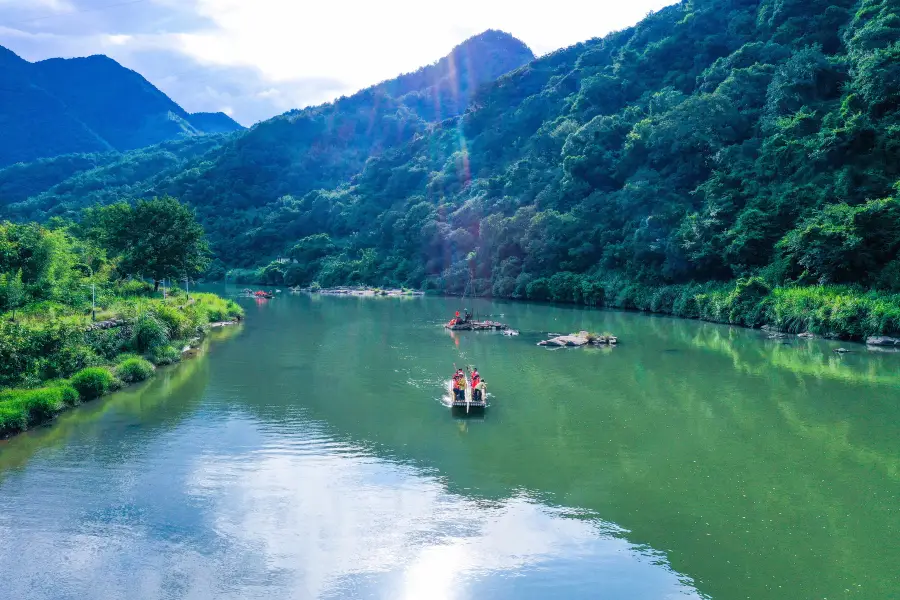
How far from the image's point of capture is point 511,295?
78500mm

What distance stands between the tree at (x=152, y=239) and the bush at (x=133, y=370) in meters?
20.2

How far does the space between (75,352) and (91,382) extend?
4.51 ft

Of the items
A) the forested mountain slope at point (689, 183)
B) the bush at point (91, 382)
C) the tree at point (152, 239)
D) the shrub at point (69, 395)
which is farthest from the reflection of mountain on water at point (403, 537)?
the forested mountain slope at point (689, 183)

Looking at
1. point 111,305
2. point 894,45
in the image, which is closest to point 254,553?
point 111,305

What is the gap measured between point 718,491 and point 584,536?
4.58 m

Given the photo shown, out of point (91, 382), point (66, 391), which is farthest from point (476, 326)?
point (66, 391)

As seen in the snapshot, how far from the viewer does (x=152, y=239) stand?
155 feet

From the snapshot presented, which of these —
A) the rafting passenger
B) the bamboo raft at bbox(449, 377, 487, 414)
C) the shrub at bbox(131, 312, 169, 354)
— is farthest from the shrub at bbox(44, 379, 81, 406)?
the rafting passenger

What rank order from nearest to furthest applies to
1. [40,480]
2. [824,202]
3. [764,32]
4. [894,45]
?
[40,480], [824,202], [894,45], [764,32]

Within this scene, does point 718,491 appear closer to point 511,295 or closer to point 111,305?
point 111,305

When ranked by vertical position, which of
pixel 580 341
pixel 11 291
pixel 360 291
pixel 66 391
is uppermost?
pixel 11 291

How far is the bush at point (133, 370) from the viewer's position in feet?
89.5

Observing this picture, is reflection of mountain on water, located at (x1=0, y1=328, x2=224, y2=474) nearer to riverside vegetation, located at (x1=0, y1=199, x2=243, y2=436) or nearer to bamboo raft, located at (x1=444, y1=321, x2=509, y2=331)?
riverside vegetation, located at (x1=0, y1=199, x2=243, y2=436)

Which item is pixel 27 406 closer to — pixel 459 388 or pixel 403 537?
pixel 403 537
